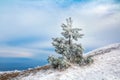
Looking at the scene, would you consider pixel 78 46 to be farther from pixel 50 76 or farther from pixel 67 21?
pixel 50 76

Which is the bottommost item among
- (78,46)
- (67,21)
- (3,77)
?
(3,77)

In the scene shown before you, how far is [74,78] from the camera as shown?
51344 mm

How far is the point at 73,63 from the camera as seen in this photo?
58.5 metres

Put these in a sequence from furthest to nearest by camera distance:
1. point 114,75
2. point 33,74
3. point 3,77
Answer: point 3,77
point 33,74
point 114,75

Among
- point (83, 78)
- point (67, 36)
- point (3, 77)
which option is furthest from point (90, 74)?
point (3, 77)

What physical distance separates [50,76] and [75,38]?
1056 centimetres

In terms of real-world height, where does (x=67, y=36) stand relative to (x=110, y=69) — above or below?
above

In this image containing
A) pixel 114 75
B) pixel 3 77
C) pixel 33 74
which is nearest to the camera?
pixel 114 75

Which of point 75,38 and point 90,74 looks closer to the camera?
point 90,74

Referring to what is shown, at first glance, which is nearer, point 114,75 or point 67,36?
point 114,75

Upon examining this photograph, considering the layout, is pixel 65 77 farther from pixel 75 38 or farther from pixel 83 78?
pixel 75 38

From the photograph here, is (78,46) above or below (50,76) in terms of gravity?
above

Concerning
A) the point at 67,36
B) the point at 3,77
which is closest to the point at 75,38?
the point at 67,36

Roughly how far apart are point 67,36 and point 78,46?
289 centimetres
